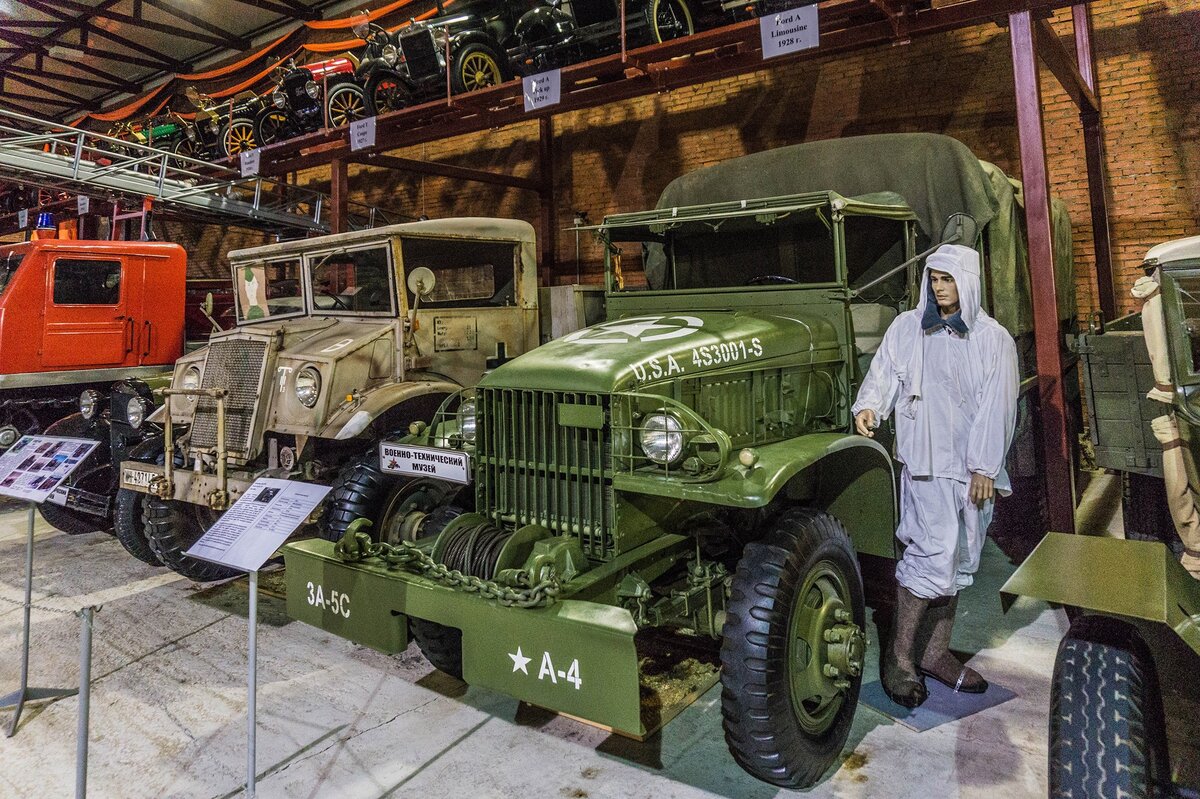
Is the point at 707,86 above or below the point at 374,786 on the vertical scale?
above

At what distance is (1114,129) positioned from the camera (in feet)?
24.0

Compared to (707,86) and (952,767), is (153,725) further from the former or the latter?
(707,86)

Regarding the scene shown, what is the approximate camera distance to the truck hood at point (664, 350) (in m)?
2.92

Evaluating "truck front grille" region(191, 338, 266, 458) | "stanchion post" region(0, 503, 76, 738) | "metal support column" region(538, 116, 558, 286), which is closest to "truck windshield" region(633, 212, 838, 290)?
"truck front grille" region(191, 338, 266, 458)

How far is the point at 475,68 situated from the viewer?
8305 mm

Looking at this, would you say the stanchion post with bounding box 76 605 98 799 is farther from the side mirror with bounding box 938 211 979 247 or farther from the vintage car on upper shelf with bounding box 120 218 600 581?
the side mirror with bounding box 938 211 979 247

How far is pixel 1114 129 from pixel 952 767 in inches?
270

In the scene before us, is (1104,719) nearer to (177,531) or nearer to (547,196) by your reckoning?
(177,531)

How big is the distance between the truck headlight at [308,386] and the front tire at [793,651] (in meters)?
2.89

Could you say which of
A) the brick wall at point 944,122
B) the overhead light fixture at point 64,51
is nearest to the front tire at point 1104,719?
the brick wall at point 944,122

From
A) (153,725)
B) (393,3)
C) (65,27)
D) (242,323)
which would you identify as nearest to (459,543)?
(153,725)

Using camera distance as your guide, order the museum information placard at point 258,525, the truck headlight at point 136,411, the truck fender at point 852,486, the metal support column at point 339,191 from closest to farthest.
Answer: the museum information placard at point 258,525 → the truck fender at point 852,486 → the truck headlight at point 136,411 → the metal support column at point 339,191

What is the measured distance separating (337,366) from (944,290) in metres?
3.26

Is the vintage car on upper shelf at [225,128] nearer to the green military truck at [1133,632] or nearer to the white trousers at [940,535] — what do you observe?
the white trousers at [940,535]
